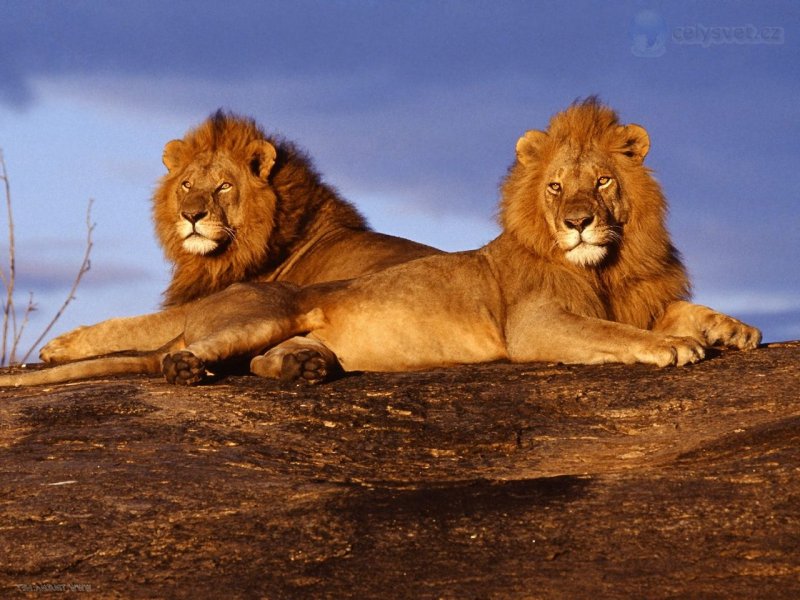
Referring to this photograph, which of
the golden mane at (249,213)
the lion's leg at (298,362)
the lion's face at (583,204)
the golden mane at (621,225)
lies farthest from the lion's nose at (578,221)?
the golden mane at (249,213)

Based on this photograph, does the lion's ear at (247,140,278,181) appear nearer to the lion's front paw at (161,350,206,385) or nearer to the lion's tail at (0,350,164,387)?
the lion's tail at (0,350,164,387)

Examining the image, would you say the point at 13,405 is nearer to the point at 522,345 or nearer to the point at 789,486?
the point at 522,345

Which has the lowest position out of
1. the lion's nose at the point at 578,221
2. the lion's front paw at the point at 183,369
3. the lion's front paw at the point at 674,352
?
the lion's front paw at the point at 183,369

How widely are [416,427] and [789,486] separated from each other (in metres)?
1.81

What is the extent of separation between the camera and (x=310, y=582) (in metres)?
3.80

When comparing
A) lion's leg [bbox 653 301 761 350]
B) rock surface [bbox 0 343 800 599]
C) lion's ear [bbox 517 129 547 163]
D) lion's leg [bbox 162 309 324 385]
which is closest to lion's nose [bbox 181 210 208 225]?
lion's leg [bbox 162 309 324 385]

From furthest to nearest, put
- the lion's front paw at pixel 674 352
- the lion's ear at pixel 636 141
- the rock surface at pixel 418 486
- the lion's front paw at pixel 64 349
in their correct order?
the lion's front paw at pixel 64 349, the lion's ear at pixel 636 141, the lion's front paw at pixel 674 352, the rock surface at pixel 418 486

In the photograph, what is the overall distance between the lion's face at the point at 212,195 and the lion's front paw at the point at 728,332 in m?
3.62

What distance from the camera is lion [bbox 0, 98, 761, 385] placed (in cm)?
712

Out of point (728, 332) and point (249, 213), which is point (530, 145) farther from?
point (249, 213)

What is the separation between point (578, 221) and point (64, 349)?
3956mm

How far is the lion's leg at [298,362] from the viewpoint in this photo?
6.64 m

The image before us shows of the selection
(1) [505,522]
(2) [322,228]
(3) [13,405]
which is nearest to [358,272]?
(2) [322,228]

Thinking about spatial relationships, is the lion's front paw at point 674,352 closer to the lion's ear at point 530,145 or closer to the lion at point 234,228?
the lion's ear at point 530,145
